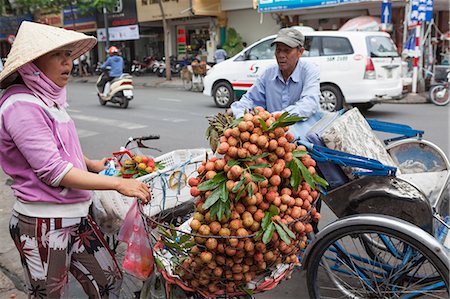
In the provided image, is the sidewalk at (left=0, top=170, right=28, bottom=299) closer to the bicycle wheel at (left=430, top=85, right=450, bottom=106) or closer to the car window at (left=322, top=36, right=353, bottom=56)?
the car window at (left=322, top=36, right=353, bottom=56)

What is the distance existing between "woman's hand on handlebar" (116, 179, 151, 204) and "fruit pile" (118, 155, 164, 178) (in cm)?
55

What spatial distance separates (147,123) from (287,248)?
7609mm

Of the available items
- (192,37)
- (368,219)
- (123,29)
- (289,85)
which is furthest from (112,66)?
(123,29)

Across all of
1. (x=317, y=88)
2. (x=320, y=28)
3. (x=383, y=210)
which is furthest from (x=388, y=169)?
(x=320, y=28)

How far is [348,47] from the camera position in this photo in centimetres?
922

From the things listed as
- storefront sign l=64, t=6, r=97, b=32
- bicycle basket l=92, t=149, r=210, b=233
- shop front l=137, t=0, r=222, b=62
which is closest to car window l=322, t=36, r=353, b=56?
bicycle basket l=92, t=149, r=210, b=233

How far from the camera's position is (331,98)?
9.57 meters

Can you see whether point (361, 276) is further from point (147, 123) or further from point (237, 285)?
point (147, 123)

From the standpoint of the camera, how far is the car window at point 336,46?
9.23 metres

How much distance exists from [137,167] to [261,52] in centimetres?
852

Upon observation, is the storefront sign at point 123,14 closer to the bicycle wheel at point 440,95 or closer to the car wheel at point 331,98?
the car wheel at point 331,98

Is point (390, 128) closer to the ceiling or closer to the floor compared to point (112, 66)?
closer to the floor

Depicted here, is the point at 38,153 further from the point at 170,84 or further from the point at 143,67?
the point at 143,67

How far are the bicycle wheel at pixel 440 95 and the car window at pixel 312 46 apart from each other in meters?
3.41
